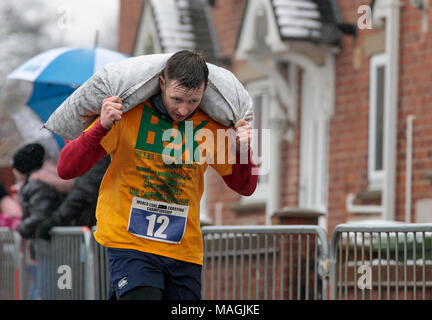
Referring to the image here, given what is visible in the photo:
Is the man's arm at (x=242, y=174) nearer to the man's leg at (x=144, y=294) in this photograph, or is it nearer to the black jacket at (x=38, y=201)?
the man's leg at (x=144, y=294)

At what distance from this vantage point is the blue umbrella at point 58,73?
33.0 feet

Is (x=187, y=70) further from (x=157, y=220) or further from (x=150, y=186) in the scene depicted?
(x=157, y=220)

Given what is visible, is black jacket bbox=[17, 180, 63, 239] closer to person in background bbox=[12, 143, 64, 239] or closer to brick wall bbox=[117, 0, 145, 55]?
person in background bbox=[12, 143, 64, 239]

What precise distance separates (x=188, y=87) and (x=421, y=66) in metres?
7.50

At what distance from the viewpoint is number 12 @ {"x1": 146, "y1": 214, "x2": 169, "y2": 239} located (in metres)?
6.10

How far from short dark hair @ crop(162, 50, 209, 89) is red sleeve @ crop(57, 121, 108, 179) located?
460mm

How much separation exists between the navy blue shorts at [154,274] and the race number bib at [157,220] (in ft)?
0.37

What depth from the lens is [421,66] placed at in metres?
12.9

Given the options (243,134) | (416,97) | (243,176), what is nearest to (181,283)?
(243,176)

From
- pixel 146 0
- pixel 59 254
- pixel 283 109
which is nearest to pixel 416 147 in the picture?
pixel 283 109

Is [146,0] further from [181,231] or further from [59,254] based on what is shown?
[181,231]

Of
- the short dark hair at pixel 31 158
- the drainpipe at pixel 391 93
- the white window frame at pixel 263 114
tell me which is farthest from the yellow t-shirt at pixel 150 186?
the white window frame at pixel 263 114

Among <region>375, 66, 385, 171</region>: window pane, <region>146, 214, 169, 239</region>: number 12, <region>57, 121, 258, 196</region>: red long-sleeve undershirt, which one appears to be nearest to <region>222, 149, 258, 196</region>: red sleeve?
<region>146, 214, 169, 239</region>: number 12

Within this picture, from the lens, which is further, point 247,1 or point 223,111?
point 247,1
